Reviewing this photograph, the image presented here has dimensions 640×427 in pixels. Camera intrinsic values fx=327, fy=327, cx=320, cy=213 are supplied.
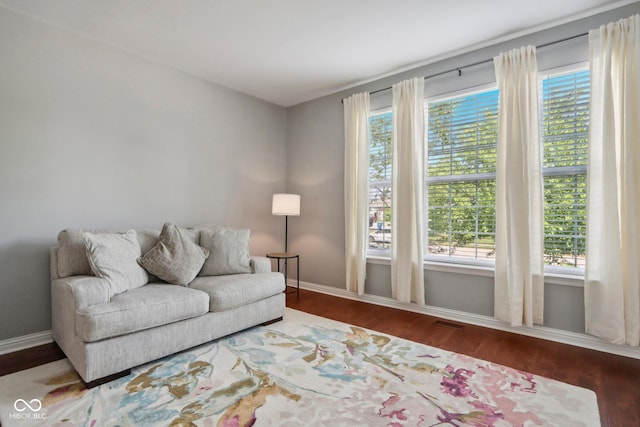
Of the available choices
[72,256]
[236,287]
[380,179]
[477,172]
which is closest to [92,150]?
[72,256]

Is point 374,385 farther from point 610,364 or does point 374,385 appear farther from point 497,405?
point 610,364

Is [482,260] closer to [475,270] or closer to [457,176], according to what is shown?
[475,270]

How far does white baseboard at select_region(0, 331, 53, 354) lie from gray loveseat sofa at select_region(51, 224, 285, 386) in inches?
8.4

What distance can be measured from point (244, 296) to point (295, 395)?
3.43 ft

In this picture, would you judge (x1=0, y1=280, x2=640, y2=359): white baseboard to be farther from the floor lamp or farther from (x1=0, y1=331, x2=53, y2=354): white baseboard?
the floor lamp

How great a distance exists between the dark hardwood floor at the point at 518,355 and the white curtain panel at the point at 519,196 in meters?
0.30

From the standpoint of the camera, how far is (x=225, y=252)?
3.09 meters

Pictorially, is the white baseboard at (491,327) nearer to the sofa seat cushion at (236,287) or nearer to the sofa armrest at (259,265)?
the sofa seat cushion at (236,287)

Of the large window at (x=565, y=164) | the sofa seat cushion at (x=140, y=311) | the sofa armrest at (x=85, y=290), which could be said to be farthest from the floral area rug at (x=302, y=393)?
the large window at (x=565, y=164)

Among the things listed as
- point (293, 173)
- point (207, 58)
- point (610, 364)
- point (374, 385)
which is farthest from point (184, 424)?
point (293, 173)

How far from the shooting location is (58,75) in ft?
9.10

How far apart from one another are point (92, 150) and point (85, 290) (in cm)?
151

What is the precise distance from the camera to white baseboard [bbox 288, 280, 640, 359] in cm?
250

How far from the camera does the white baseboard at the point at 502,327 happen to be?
2.50 m
